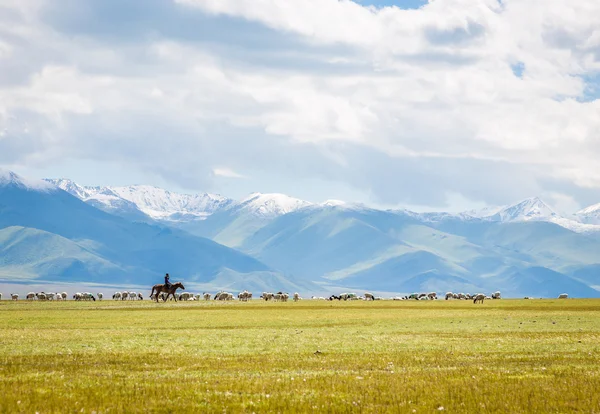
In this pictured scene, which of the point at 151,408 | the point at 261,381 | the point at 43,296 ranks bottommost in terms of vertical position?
the point at 151,408

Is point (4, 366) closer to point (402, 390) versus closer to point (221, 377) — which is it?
point (221, 377)

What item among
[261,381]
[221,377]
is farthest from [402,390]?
[221,377]

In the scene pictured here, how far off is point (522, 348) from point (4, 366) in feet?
81.8

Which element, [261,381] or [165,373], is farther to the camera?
[165,373]

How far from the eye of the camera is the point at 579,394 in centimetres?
2438

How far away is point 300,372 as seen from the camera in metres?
29.9

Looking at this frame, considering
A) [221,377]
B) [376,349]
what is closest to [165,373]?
[221,377]

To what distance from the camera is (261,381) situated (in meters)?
27.2

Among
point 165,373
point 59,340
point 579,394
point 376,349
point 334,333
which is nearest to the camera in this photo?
point 579,394

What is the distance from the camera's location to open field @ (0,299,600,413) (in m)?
23.3

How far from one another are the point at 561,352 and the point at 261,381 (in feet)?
55.6

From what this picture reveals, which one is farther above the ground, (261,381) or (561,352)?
(561,352)

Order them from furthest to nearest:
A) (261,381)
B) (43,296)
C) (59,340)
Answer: (43,296)
(59,340)
(261,381)

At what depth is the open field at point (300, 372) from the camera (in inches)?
918
